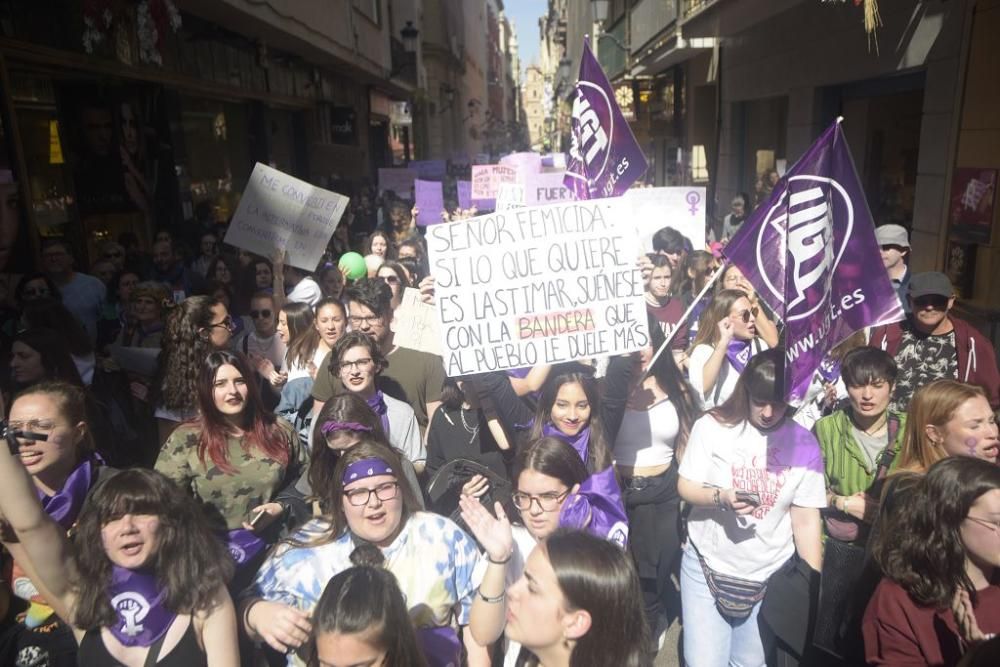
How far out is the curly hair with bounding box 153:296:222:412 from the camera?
3.70 m

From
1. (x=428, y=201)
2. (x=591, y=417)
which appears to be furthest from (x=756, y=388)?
(x=428, y=201)

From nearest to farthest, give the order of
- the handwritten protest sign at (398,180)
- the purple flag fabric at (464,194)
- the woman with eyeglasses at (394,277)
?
the woman with eyeglasses at (394,277) → the purple flag fabric at (464,194) → the handwritten protest sign at (398,180)

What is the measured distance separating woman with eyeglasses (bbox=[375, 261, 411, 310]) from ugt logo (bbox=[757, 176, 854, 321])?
125 inches

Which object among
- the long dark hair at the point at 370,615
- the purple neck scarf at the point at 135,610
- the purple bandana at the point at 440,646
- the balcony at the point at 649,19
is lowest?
the purple bandana at the point at 440,646

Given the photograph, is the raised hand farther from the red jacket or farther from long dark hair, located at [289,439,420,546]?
the red jacket

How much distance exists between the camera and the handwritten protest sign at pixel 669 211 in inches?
296

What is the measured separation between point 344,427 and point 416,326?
1.32 meters

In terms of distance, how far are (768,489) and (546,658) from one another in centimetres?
131

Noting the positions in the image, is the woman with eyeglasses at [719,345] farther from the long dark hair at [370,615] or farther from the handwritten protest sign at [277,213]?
the handwritten protest sign at [277,213]

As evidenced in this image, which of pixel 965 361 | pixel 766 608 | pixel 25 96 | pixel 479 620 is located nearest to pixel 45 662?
pixel 479 620

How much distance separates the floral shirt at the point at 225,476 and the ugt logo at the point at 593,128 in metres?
3.73

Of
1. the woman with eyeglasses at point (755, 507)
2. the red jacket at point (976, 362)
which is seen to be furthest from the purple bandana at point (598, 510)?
the red jacket at point (976, 362)

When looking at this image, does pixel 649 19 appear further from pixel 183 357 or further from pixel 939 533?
pixel 939 533

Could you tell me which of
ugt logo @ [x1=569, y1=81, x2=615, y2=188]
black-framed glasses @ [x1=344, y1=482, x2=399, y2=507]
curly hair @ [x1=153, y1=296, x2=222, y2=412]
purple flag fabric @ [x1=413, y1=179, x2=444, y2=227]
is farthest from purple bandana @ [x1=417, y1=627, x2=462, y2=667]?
purple flag fabric @ [x1=413, y1=179, x2=444, y2=227]
